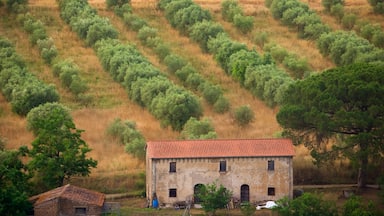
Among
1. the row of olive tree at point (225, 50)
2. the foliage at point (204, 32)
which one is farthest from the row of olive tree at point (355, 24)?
the foliage at point (204, 32)

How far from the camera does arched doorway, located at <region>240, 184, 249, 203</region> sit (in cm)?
6806

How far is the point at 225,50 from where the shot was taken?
319ft

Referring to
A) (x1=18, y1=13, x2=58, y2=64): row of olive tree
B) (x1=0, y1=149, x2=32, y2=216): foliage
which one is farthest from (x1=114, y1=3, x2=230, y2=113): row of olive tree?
(x1=0, y1=149, x2=32, y2=216): foliage

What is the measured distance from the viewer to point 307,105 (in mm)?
69812

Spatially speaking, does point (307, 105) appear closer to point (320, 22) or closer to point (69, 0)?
point (320, 22)

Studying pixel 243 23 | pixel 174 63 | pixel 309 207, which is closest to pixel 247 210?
pixel 309 207

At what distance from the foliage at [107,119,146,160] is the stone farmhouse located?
675 cm

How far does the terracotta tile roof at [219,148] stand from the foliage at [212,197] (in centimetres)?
280

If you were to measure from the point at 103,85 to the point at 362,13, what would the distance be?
35.9 meters

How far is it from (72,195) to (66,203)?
0.76m

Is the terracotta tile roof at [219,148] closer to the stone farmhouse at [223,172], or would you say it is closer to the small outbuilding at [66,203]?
the stone farmhouse at [223,172]

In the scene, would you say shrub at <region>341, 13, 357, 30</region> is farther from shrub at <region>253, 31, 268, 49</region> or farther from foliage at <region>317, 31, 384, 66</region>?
shrub at <region>253, 31, 268, 49</region>

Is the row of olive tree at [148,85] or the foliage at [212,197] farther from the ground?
the row of olive tree at [148,85]

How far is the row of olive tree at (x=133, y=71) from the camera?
3216 inches
